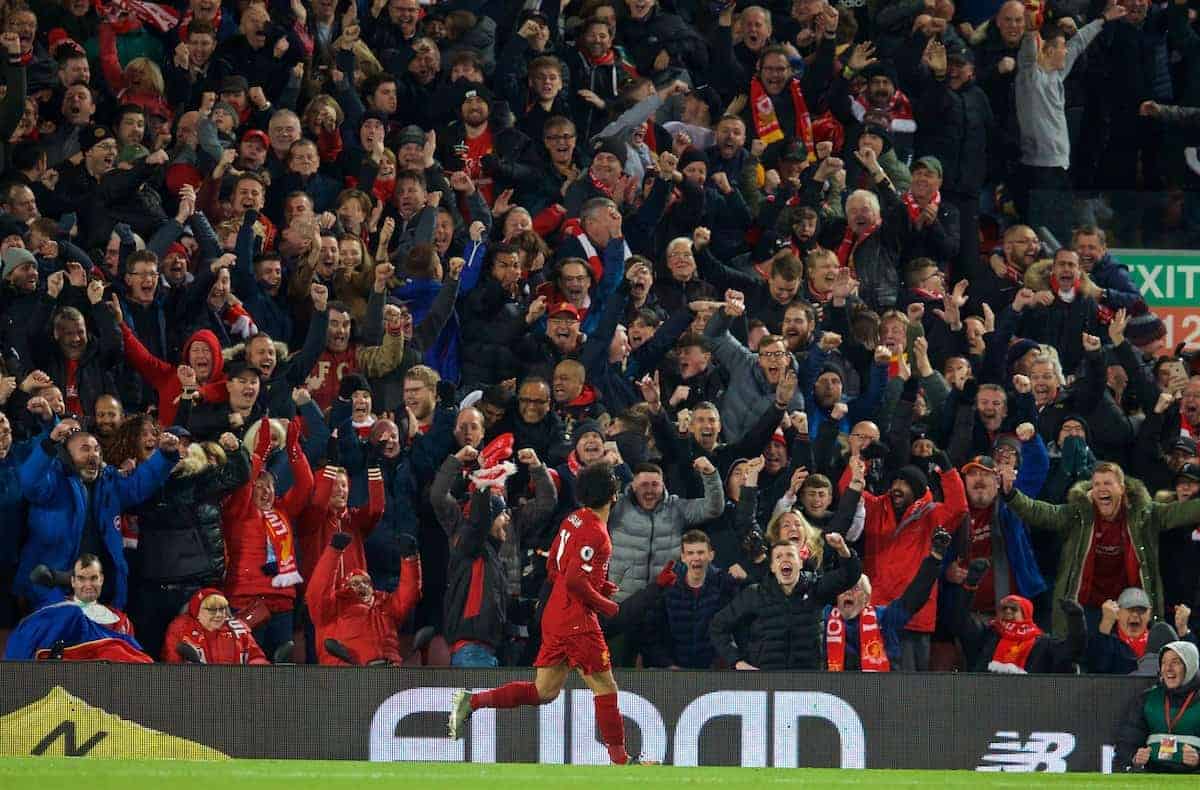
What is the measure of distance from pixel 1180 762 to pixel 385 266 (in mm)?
5365

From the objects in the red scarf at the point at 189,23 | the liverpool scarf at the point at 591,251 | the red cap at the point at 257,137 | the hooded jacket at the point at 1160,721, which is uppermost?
the red scarf at the point at 189,23

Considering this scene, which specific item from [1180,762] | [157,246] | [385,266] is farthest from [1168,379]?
[157,246]

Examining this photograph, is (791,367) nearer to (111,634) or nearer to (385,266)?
(385,266)

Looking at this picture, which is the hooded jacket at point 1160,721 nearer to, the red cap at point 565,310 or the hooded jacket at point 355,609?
the hooded jacket at point 355,609

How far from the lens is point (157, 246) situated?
1403 centimetres

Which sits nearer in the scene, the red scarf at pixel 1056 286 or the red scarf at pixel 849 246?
the red scarf at pixel 1056 286

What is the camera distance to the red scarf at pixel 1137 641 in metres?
13.0

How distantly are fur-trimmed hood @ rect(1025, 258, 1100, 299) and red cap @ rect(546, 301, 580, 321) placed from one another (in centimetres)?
311

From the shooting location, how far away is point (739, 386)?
14117mm

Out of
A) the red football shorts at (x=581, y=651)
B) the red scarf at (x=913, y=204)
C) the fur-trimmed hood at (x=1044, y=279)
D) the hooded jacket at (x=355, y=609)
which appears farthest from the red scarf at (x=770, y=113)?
the red football shorts at (x=581, y=651)

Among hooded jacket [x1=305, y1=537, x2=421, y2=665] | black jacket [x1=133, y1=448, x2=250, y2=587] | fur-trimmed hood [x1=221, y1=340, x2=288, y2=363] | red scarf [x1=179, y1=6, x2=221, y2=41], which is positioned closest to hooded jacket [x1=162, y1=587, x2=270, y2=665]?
black jacket [x1=133, y1=448, x2=250, y2=587]

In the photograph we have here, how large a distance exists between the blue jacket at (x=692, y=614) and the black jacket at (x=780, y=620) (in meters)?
0.11

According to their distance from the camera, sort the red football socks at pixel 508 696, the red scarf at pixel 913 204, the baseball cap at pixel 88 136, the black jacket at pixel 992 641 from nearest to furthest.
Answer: the red football socks at pixel 508 696
the black jacket at pixel 992 641
the baseball cap at pixel 88 136
the red scarf at pixel 913 204

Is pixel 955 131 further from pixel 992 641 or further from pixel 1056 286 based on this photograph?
pixel 992 641
